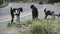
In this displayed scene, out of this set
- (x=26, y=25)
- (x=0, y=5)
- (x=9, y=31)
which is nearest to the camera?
(x=9, y=31)

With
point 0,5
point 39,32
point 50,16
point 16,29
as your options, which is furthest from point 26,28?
point 0,5

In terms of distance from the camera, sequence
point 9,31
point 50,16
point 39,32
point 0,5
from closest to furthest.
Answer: point 39,32 < point 9,31 < point 50,16 < point 0,5

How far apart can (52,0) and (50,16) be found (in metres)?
16.1

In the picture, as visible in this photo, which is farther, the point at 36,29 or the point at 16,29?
the point at 16,29

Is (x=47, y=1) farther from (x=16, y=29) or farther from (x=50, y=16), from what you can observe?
(x=16, y=29)

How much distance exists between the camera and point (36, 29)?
7.12m

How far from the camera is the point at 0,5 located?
86.9 feet

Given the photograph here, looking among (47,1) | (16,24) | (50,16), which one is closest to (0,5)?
(47,1)

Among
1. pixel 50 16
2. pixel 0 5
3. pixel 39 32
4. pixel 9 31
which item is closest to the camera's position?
pixel 39 32

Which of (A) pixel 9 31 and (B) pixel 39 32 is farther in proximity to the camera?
(A) pixel 9 31

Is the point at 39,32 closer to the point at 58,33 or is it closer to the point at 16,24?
the point at 58,33

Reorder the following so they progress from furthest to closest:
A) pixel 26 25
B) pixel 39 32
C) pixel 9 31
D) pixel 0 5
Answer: pixel 0 5 < pixel 26 25 < pixel 9 31 < pixel 39 32

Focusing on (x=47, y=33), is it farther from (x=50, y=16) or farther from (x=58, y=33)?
(x=50, y=16)

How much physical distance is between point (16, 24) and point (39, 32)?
1619mm
